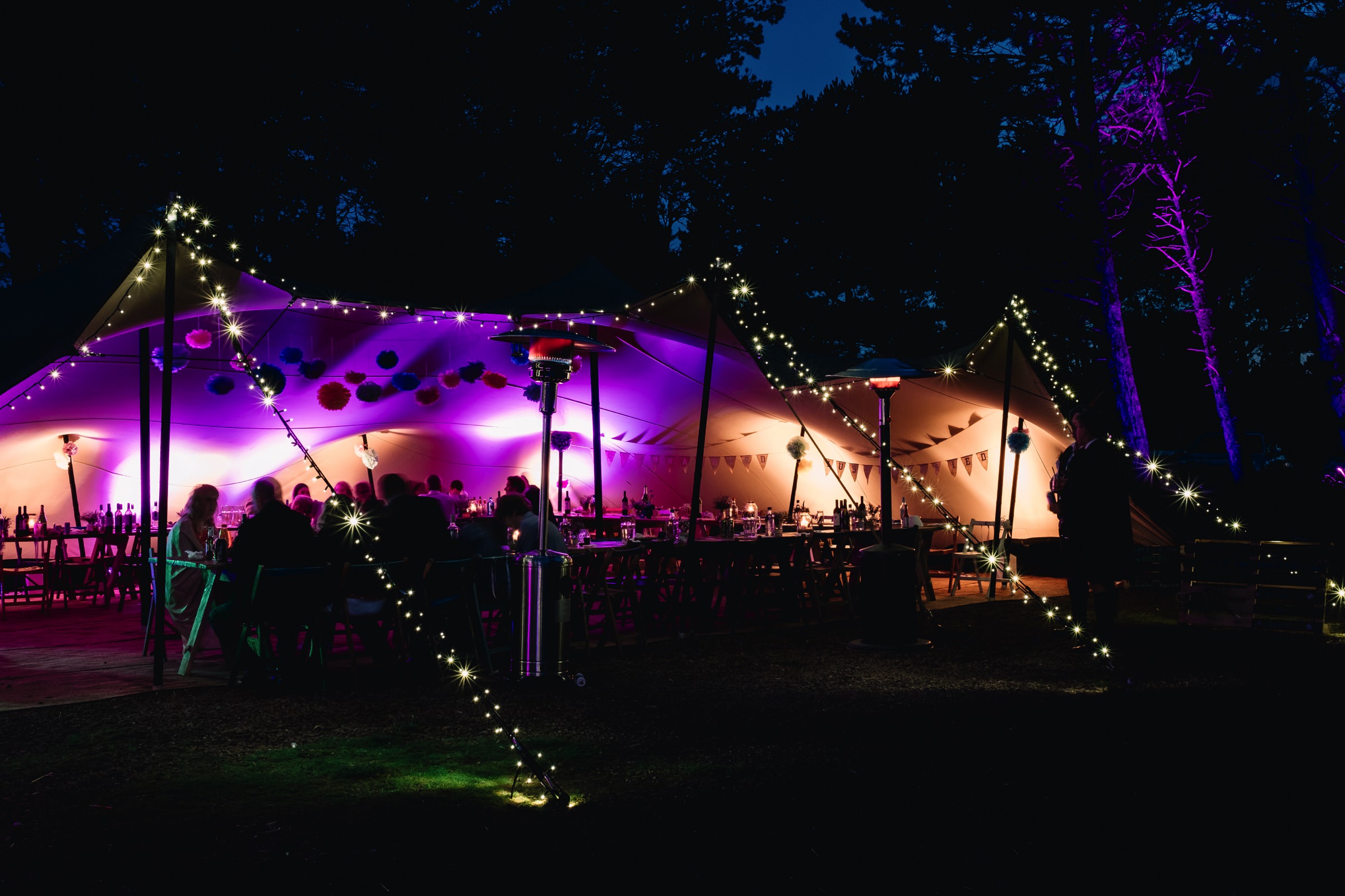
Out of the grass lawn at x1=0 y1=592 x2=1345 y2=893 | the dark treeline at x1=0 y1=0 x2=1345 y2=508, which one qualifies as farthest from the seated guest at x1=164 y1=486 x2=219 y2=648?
the dark treeline at x1=0 y1=0 x2=1345 y2=508

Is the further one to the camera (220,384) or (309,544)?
(220,384)

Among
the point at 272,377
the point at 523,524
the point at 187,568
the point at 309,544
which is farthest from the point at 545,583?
the point at 272,377

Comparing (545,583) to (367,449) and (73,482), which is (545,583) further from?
(367,449)

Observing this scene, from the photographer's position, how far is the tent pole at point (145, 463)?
6449 mm

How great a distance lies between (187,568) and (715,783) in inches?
170

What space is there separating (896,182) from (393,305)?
13024 millimetres

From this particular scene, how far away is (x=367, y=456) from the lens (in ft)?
41.2

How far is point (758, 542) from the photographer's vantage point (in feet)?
26.1

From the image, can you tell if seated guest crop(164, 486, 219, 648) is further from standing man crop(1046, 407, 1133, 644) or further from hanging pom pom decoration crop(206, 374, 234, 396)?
standing man crop(1046, 407, 1133, 644)

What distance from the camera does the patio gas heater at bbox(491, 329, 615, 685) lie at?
5.75 meters

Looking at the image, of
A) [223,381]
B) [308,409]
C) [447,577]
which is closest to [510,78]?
[308,409]

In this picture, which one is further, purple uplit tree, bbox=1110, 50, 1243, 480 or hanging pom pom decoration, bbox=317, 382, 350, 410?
purple uplit tree, bbox=1110, 50, 1243, 480

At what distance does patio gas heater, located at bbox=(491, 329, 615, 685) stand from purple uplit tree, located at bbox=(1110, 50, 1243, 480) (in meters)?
8.94

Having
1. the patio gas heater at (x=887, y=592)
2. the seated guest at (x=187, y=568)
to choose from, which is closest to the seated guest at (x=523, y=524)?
the seated guest at (x=187, y=568)
